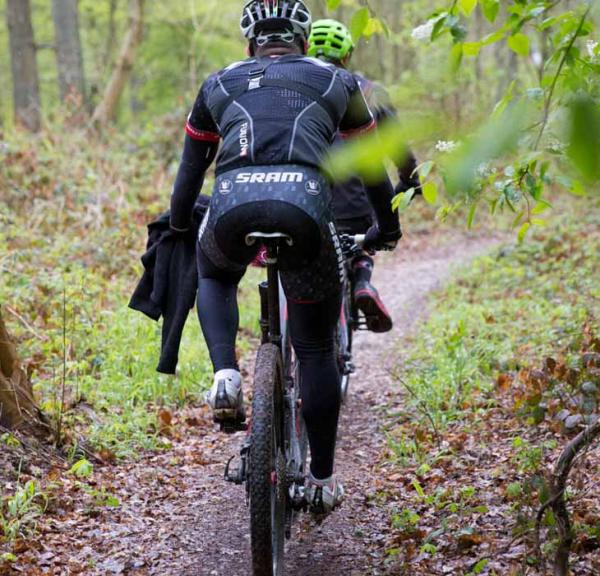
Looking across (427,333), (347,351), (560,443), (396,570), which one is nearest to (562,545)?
(396,570)

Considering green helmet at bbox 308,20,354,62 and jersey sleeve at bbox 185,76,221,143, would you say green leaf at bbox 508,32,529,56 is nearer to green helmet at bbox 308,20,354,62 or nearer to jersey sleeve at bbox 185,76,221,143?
jersey sleeve at bbox 185,76,221,143

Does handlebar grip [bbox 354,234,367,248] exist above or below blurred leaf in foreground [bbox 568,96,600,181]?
above

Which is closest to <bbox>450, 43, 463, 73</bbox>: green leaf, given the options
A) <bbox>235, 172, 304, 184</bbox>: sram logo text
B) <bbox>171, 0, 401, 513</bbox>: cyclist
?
<bbox>171, 0, 401, 513</bbox>: cyclist

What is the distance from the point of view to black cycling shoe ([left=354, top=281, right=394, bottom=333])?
536 cm

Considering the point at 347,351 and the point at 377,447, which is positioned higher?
the point at 347,351

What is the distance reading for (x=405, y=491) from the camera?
13.8ft

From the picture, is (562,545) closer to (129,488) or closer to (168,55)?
(129,488)

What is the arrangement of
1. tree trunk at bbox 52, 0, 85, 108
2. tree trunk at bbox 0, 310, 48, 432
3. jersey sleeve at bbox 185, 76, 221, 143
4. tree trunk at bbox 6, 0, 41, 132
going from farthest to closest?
tree trunk at bbox 52, 0, 85, 108
tree trunk at bbox 6, 0, 41, 132
tree trunk at bbox 0, 310, 48, 432
jersey sleeve at bbox 185, 76, 221, 143

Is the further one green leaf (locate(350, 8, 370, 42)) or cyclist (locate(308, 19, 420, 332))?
cyclist (locate(308, 19, 420, 332))

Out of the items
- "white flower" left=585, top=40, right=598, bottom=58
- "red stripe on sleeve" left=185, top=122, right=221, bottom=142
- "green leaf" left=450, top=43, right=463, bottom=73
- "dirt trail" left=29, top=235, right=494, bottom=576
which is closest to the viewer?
"green leaf" left=450, top=43, right=463, bottom=73

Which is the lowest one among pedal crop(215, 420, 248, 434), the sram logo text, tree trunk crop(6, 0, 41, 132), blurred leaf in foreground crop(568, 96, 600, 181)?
blurred leaf in foreground crop(568, 96, 600, 181)

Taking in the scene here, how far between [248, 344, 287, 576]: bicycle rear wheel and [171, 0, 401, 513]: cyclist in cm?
18

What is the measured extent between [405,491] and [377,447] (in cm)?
Result: 85

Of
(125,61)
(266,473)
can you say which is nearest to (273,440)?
(266,473)
